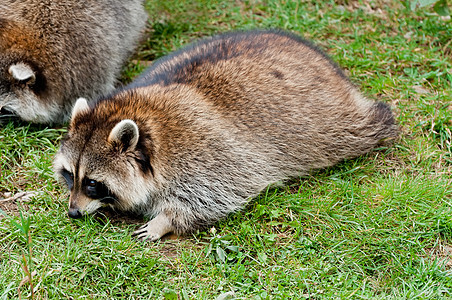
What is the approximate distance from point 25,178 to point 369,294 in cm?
285

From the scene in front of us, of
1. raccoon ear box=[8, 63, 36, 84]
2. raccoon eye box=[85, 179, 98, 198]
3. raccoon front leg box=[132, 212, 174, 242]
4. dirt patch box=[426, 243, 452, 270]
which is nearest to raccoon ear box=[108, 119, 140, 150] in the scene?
raccoon eye box=[85, 179, 98, 198]

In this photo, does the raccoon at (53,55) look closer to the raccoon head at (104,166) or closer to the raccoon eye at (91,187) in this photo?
the raccoon head at (104,166)

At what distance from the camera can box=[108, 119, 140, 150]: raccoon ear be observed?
3978 millimetres

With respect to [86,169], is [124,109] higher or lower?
higher

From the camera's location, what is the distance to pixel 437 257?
3961 mm

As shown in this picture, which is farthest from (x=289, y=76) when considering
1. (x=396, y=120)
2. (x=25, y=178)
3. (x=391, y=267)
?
(x=25, y=178)

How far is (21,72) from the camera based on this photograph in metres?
5.13

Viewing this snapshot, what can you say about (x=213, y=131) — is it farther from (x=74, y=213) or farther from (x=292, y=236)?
(x=74, y=213)

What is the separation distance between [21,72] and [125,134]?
168cm

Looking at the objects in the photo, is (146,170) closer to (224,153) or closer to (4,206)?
A: (224,153)

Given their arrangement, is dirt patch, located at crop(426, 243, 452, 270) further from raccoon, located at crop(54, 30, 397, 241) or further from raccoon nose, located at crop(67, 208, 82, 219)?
raccoon nose, located at crop(67, 208, 82, 219)

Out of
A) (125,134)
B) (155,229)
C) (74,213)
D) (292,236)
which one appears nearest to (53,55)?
(125,134)

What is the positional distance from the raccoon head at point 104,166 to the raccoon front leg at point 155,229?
7.3 inches

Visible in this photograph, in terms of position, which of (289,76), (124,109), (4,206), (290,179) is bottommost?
(4,206)
